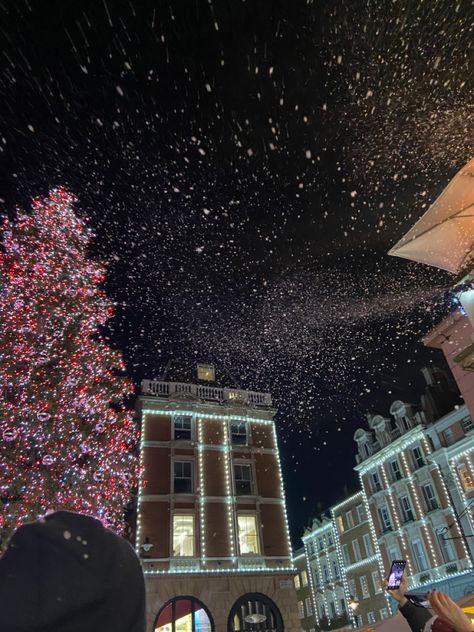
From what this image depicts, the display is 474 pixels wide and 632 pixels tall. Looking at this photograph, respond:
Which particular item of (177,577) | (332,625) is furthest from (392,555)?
(177,577)

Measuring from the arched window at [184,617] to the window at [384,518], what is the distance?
19.4 m

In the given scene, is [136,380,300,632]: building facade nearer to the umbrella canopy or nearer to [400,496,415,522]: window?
[400,496,415,522]: window

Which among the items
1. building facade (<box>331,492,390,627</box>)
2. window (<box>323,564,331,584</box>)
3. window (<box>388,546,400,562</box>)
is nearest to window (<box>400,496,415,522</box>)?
window (<box>388,546,400,562</box>)

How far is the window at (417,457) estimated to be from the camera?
31688 mm

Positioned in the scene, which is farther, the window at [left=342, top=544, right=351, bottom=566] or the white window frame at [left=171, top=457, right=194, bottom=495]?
the window at [left=342, top=544, right=351, bottom=566]

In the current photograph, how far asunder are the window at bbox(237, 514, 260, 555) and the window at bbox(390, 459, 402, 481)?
15.9m

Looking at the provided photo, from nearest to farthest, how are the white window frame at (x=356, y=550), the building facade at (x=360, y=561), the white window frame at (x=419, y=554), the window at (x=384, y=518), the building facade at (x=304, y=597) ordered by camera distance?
the white window frame at (x=419, y=554) → the window at (x=384, y=518) → the building facade at (x=360, y=561) → the white window frame at (x=356, y=550) → the building facade at (x=304, y=597)

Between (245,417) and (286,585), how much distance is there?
883 centimetres

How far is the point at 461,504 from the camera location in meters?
27.2

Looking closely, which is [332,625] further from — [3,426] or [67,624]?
[67,624]

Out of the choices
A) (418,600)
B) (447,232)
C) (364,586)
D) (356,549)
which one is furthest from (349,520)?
(418,600)

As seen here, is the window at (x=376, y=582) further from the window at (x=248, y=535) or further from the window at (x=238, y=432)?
the window at (x=238, y=432)

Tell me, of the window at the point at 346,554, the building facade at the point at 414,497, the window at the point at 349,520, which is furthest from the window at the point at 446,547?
the window at the point at 346,554

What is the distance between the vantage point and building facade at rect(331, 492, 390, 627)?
35.3 m
